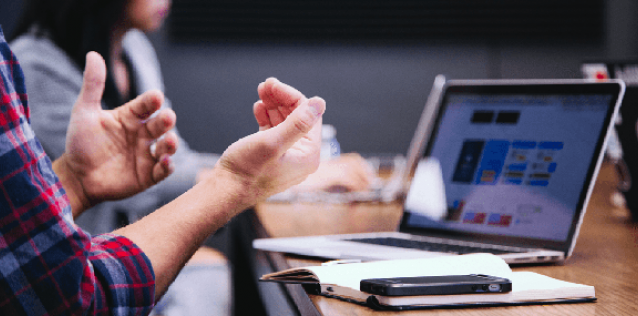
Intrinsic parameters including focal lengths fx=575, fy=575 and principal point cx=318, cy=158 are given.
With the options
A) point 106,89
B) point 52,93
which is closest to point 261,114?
point 52,93

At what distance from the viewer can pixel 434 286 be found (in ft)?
1.82

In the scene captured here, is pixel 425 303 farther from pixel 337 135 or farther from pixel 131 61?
pixel 337 135

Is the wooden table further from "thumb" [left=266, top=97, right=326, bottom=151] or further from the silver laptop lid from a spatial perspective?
"thumb" [left=266, top=97, right=326, bottom=151]

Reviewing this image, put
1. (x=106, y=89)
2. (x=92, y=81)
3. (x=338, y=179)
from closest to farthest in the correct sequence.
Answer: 1. (x=92, y=81)
2. (x=338, y=179)
3. (x=106, y=89)

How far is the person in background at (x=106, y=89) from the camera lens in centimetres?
161

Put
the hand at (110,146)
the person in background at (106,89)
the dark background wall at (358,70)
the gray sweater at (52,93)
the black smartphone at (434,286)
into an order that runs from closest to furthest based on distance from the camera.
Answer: the black smartphone at (434,286)
the hand at (110,146)
the person in background at (106,89)
the gray sweater at (52,93)
the dark background wall at (358,70)

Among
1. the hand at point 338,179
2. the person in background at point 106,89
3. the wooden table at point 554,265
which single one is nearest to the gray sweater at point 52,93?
the person in background at point 106,89

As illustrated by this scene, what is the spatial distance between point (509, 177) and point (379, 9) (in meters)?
2.41

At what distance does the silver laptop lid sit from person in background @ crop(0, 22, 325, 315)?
0.30 metres

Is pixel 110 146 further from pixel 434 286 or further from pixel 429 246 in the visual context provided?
pixel 434 286

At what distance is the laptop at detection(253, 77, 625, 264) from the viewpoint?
0.83 m

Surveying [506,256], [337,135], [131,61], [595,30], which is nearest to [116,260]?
[506,256]

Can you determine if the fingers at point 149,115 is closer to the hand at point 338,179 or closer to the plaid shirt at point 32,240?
the plaid shirt at point 32,240

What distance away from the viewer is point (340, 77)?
323 cm
